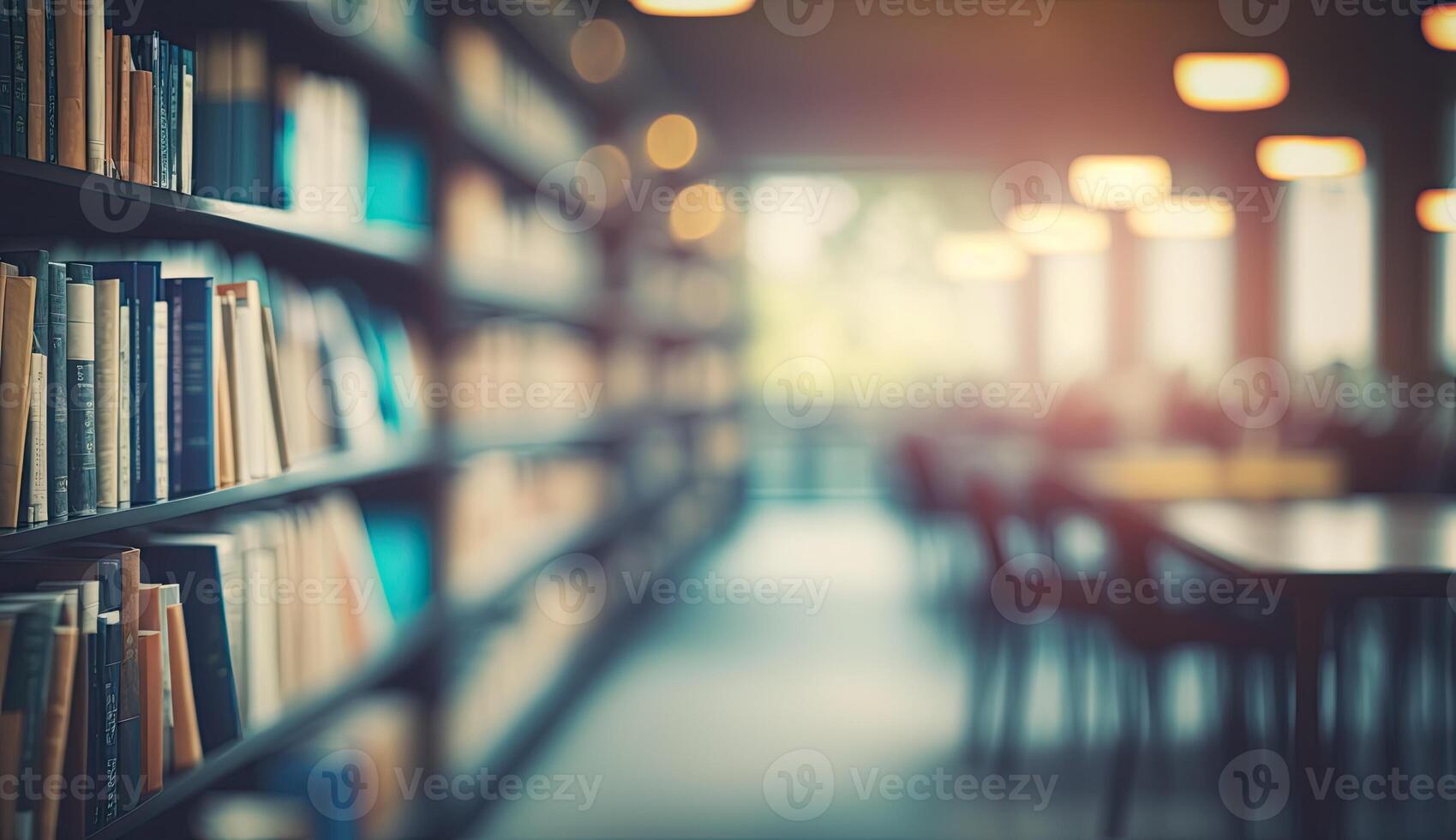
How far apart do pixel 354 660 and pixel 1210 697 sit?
2.93m

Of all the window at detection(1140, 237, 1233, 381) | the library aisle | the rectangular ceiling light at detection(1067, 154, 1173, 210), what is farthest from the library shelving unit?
the window at detection(1140, 237, 1233, 381)

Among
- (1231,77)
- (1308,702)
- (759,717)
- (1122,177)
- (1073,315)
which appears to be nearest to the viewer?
(1308,702)

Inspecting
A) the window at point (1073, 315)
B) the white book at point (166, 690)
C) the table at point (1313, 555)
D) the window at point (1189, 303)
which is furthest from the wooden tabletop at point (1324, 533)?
the window at point (1189, 303)

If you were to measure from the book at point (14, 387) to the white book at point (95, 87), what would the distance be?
189 millimetres

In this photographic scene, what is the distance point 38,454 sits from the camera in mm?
1184

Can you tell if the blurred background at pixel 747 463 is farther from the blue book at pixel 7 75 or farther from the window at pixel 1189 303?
the window at pixel 1189 303

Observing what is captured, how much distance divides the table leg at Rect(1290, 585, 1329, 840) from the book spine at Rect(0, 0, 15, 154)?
2247 mm

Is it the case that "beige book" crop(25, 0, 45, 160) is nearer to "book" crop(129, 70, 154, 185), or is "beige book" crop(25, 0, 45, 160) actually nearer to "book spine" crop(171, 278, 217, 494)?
"book" crop(129, 70, 154, 185)

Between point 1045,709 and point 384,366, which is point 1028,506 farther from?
point 384,366

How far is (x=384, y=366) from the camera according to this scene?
229cm

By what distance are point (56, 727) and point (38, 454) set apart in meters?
0.30

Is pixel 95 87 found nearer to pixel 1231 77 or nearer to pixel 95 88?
pixel 95 88

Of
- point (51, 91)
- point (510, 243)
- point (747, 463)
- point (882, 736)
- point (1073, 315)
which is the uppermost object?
point (1073, 315)

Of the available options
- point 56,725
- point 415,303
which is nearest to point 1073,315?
point 415,303
